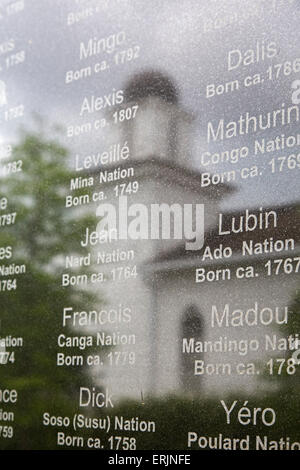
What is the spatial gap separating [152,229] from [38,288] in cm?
69

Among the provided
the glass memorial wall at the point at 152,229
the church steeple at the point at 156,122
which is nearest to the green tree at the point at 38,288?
the glass memorial wall at the point at 152,229

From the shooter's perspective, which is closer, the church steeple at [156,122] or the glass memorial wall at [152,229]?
the glass memorial wall at [152,229]

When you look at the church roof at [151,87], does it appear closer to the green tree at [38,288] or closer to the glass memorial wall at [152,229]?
the glass memorial wall at [152,229]

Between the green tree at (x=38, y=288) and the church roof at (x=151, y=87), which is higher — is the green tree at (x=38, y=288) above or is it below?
below

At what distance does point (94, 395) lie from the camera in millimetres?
2965

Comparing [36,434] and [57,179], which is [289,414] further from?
[57,179]

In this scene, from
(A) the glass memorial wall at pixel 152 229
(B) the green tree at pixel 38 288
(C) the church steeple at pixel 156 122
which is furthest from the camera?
(B) the green tree at pixel 38 288

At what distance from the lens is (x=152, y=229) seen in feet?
9.52

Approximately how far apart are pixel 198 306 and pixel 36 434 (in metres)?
0.99

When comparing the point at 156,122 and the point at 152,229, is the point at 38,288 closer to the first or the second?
the point at 152,229

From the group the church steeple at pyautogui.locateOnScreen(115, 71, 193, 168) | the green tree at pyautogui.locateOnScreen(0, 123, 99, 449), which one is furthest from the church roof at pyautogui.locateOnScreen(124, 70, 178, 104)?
the green tree at pyautogui.locateOnScreen(0, 123, 99, 449)

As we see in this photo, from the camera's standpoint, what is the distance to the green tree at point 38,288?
3145mm

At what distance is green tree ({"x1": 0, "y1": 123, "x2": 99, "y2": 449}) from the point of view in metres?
3.14
